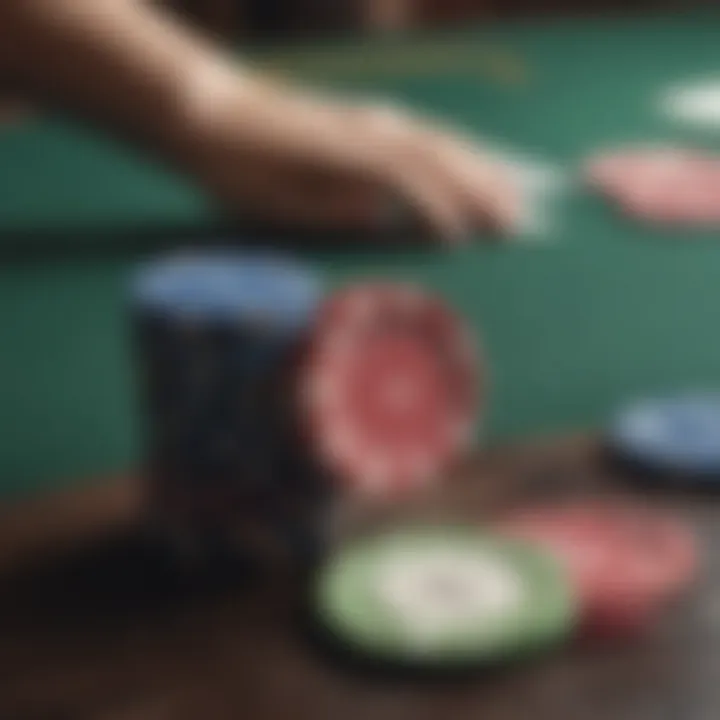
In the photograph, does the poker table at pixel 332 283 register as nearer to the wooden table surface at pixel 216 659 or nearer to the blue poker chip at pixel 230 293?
the wooden table surface at pixel 216 659

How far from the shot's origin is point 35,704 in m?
0.68

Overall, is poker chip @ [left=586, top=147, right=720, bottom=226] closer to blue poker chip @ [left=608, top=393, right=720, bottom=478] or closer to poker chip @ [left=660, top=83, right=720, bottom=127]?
poker chip @ [left=660, top=83, right=720, bottom=127]

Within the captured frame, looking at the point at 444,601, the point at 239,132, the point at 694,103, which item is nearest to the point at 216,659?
the point at 444,601

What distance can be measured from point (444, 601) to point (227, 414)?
0.12m

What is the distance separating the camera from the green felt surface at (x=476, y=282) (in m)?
0.96

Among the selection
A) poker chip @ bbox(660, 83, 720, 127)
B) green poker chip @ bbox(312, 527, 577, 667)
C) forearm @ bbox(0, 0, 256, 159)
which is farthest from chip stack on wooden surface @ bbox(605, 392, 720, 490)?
poker chip @ bbox(660, 83, 720, 127)

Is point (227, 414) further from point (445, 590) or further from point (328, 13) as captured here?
point (328, 13)

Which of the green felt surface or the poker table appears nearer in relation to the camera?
the poker table

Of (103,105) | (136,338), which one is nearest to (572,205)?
(103,105)

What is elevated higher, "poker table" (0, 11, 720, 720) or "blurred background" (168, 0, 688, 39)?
"poker table" (0, 11, 720, 720)

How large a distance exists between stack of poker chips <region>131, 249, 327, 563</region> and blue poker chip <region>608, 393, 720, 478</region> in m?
0.18

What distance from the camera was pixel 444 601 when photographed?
0.73 metres

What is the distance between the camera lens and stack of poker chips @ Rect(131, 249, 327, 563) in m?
0.76

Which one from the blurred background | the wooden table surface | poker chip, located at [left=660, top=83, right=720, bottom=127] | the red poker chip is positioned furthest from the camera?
the blurred background
